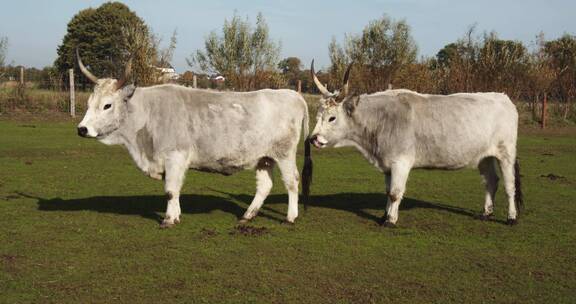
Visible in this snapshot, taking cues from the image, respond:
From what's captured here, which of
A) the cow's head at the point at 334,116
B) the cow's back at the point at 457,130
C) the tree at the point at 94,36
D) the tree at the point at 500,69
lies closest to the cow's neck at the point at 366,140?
the cow's head at the point at 334,116

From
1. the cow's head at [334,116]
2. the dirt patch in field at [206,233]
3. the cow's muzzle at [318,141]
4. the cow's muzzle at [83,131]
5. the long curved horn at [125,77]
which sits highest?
the long curved horn at [125,77]

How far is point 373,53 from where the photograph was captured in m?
34.1

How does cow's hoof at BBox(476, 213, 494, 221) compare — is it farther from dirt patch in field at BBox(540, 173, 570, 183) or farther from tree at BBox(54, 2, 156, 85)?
tree at BBox(54, 2, 156, 85)

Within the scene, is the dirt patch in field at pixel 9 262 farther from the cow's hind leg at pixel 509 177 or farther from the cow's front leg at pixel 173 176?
the cow's hind leg at pixel 509 177

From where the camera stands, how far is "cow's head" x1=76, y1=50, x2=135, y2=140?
8.23 metres

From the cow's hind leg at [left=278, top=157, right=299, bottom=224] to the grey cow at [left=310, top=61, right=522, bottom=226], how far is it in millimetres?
→ 513

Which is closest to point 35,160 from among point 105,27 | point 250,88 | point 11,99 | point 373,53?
point 11,99

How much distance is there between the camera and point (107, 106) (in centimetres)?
834

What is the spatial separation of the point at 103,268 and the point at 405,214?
487cm

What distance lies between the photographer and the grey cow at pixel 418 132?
28.6 ft

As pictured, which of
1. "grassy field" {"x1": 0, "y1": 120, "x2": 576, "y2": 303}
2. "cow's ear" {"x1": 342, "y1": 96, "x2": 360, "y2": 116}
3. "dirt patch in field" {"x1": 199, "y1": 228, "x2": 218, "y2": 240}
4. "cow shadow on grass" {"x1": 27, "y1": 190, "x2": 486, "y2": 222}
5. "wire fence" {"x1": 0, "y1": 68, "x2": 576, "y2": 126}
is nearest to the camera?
"grassy field" {"x1": 0, "y1": 120, "x2": 576, "y2": 303}

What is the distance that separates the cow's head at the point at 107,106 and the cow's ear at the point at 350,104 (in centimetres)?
305

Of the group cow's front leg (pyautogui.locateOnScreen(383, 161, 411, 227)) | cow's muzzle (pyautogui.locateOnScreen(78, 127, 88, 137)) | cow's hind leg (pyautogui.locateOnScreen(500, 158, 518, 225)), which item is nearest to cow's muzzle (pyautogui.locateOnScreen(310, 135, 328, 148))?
cow's front leg (pyautogui.locateOnScreen(383, 161, 411, 227))

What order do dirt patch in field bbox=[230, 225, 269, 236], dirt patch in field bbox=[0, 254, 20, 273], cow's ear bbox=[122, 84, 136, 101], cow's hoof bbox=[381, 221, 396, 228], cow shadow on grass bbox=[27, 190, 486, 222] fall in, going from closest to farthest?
dirt patch in field bbox=[0, 254, 20, 273], dirt patch in field bbox=[230, 225, 269, 236], cow's ear bbox=[122, 84, 136, 101], cow's hoof bbox=[381, 221, 396, 228], cow shadow on grass bbox=[27, 190, 486, 222]
